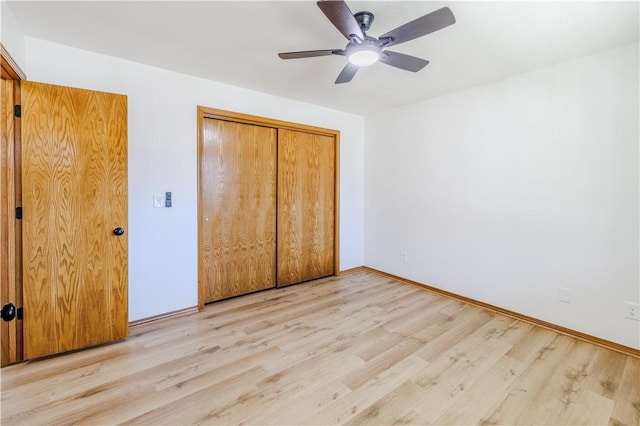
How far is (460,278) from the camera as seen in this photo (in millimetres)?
3164

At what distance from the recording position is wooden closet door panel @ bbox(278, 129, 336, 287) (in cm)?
352

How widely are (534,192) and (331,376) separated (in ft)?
7.68

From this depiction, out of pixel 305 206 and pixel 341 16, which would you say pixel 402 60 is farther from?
pixel 305 206

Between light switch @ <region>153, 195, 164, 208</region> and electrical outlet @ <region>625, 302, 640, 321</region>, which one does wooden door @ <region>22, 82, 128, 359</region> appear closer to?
light switch @ <region>153, 195, 164, 208</region>

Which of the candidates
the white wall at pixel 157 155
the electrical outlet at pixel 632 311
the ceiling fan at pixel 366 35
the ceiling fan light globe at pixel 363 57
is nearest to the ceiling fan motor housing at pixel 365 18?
the ceiling fan at pixel 366 35

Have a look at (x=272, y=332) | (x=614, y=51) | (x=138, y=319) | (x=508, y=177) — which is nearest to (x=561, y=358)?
(x=508, y=177)

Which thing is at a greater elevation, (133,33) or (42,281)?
(133,33)

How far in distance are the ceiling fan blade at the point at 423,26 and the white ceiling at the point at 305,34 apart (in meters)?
0.20

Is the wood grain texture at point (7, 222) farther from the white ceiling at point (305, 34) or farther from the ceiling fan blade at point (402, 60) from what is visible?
the ceiling fan blade at point (402, 60)

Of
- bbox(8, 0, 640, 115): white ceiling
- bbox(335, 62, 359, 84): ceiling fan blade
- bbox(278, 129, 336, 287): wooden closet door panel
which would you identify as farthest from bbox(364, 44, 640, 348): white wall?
bbox(335, 62, 359, 84): ceiling fan blade

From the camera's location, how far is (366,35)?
67.9 inches

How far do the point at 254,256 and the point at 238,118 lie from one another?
1.53m

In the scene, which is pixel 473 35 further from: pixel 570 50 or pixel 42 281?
pixel 42 281


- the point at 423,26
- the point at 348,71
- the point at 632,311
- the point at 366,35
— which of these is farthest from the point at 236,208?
the point at 632,311
